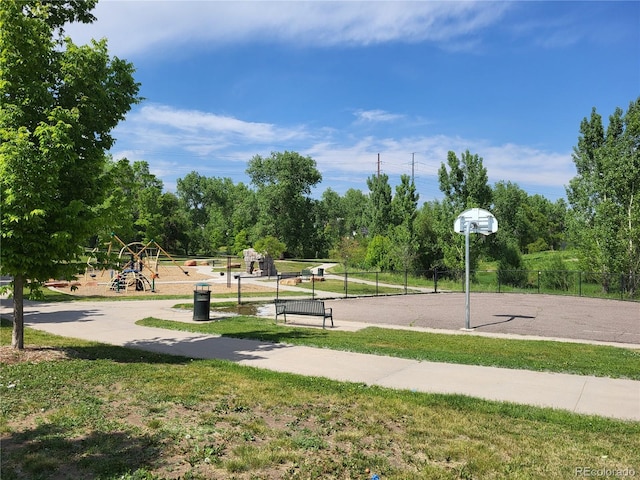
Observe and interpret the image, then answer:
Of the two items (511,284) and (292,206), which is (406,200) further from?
(292,206)

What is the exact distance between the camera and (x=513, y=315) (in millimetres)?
18359

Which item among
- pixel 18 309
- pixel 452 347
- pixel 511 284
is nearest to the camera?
pixel 18 309

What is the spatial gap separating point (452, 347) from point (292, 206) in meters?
67.7

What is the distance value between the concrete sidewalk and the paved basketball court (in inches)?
236

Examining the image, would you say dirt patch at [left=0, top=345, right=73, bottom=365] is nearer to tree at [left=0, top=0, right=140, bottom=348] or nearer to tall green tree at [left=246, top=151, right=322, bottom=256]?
tree at [left=0, top=0, right=140, bottom=348]

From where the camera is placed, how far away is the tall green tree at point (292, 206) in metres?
76.3

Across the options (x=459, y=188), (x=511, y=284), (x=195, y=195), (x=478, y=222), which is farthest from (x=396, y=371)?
(x=195, y=195)

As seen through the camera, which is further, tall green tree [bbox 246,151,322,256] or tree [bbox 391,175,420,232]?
tall green tree [bbox 246,151,322,256]

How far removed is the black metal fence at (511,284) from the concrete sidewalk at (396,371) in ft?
46.1

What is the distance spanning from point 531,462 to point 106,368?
6524mm

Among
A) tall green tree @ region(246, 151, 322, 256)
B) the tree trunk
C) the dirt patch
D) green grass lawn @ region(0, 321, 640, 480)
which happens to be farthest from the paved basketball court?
tall green tree @ region(246, 151, 322, 256)

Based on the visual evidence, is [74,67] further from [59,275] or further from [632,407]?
[632,407]

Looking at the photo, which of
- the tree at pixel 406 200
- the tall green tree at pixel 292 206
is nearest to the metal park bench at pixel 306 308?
the tree at pixel 406 200

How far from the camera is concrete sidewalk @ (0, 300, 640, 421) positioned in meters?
6.64
